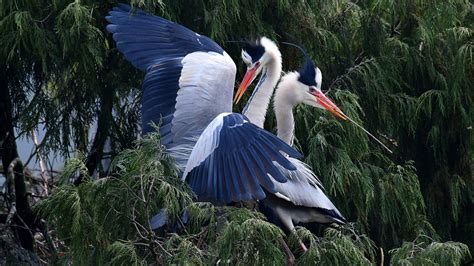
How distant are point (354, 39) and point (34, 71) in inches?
56.7

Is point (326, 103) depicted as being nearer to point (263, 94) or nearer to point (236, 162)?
point (263, 94)

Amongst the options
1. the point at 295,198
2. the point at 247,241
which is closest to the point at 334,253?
the point at 247,241

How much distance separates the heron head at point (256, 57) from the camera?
5.06 meters

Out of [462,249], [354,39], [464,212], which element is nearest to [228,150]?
[462,249]

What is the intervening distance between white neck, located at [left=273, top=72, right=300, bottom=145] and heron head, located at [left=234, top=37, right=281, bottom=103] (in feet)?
0.37

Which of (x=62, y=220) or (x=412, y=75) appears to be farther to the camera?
(x=412, y=75)

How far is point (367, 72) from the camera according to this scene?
17.8 feet

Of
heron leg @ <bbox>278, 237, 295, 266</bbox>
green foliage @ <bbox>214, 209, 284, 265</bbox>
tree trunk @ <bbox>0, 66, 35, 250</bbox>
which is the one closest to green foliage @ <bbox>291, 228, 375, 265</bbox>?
green foliage @ <bbox>214, 209, 284, 265</bbox>

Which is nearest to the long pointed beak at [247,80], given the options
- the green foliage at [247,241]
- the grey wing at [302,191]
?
the grey wing at [302,191]

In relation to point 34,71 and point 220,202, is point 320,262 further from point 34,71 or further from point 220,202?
point 34,71

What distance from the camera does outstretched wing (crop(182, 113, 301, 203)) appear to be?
3838 millimetres

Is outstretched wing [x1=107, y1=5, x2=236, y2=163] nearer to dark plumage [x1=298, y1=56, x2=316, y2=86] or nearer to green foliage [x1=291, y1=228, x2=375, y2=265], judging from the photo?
dark plumage [x1=298, y1=56, x2=316, y2=86]

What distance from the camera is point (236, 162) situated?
12.9ft

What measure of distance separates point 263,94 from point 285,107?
0.10m
